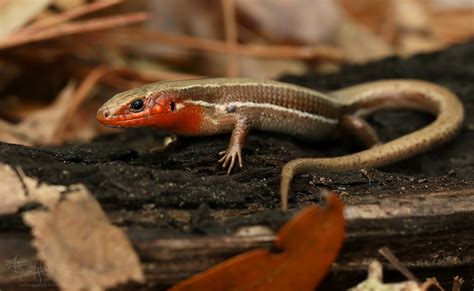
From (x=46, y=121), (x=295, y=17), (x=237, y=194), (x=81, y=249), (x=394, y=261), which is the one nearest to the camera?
(x=81, y=249)

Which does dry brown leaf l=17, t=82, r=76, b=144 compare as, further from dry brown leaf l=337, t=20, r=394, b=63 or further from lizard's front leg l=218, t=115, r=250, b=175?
dry brown leaf l=337, t=20, r=394, b=63

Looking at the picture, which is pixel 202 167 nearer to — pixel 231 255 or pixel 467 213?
pixel 231 255

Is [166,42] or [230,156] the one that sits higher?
[166,42]

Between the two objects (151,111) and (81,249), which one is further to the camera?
(151,111)

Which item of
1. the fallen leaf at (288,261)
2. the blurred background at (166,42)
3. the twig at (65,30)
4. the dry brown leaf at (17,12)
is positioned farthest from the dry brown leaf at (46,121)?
the fallen leaf at (288,261)

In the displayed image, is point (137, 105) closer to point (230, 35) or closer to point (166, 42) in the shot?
point (166, 42)

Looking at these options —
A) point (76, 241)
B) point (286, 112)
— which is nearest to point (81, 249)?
point (76, 241)

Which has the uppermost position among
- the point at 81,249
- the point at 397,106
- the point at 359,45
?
the point at 359,45
